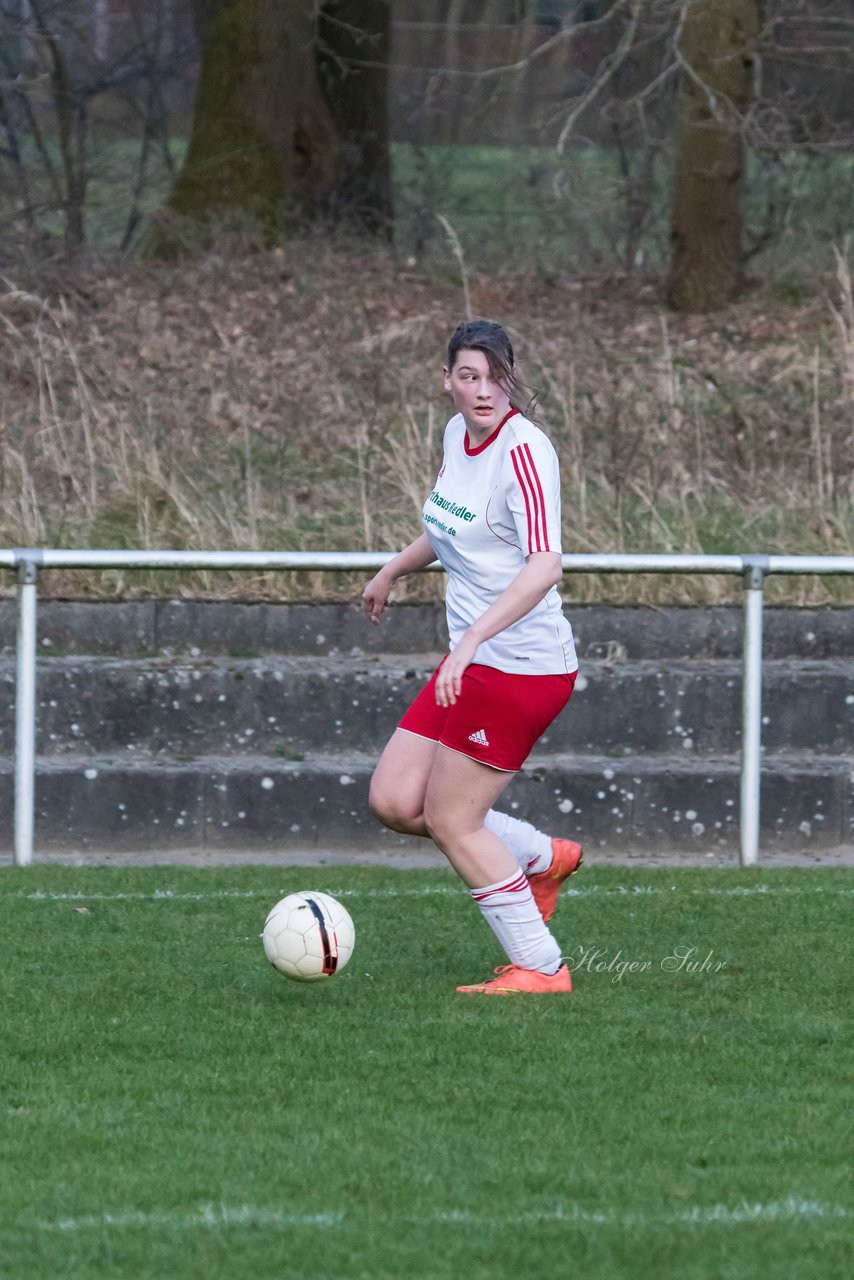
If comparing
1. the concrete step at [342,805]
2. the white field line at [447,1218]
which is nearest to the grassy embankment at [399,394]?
the concrete step at [342,805]

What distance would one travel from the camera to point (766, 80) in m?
19.7

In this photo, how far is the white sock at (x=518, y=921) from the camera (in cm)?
566

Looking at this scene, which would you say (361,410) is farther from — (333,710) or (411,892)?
(411,892)

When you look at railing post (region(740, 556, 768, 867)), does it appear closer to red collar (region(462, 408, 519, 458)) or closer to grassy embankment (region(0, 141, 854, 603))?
grassy embankment (region(0, 141, 854, 603))

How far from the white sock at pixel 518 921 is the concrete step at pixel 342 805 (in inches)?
120

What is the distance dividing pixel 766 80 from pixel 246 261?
5984 mm

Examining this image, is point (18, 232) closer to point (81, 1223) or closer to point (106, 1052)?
point (106, 1052)

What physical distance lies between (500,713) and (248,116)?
44.1 feet

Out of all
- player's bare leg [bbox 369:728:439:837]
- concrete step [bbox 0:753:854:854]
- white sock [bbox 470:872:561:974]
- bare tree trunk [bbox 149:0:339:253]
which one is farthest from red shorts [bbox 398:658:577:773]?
bare tree trunk [bbox 149:0:339:253]

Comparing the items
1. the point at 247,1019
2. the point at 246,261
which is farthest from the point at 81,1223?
the point at 246,261

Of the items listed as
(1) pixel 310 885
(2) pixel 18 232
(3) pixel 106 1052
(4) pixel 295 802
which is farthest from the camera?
(2) pixel 18 232

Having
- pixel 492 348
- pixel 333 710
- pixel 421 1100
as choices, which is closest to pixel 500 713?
pixel 492 348

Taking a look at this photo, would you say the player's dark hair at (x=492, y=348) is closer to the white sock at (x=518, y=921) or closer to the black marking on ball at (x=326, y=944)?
the white sock at (x=518, y=921)

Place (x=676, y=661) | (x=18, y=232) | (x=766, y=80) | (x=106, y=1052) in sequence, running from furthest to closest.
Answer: (x=766, y=80) → (x=18, y=232) → (x=676, y=661) → (x=106, y=1052)
